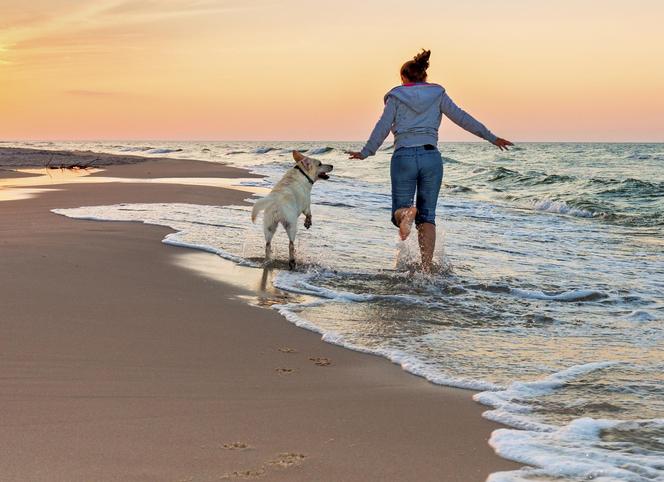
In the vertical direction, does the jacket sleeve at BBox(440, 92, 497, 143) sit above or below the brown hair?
below

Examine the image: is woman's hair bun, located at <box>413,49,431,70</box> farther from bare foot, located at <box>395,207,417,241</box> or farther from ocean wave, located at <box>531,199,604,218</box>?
ocean wave, located at <box>531,199,604,218</box>

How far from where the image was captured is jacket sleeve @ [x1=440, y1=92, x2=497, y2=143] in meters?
7.13

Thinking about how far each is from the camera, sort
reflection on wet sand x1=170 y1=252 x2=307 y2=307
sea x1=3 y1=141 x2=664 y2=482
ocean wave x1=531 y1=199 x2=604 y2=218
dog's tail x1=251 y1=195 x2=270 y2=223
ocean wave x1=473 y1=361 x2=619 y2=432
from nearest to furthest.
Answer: sea x1=3 y1=141 x2=664 y2=482
ocean wave x1=473 y1=361 x2=619 y2=432
reflection on wet sand x1=170 y1=252 x2=307 y2=307
dog's tail x1=251 y1=195 x2=270 y2=223
ocean wave x1=531 y1=199 x2=604 y2=218

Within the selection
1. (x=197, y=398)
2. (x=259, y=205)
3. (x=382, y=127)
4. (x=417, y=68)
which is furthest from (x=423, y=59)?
(x=197, y=398)

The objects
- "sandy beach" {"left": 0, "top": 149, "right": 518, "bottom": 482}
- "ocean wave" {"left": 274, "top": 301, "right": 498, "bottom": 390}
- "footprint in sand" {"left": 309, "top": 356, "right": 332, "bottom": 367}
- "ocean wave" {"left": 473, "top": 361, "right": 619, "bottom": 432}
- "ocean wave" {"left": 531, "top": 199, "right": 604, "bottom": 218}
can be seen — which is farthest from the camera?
"ocean wave" {"left": 531, "top": 199, "right": 604, "bottom": 218}

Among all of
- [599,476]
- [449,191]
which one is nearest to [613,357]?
[599,476]

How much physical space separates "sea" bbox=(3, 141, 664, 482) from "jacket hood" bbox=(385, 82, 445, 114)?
154 centimetres

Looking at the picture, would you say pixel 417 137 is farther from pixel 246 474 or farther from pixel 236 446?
pixel 246 474

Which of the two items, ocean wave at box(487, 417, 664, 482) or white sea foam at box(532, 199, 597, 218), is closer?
ocean wave at box(487, 417, 664, 482)

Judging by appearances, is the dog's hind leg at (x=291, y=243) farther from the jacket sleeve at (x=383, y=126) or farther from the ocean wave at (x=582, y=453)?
the ocean wave at (x=582, y=453)

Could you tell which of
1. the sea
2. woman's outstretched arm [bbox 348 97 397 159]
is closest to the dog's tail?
the sea

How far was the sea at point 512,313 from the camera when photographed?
3184 millimetres

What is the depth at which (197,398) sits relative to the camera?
338 cm

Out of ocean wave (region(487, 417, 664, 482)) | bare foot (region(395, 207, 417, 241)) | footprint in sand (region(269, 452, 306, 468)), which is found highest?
bare foot (region(395, 207, 417, 241))
